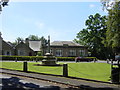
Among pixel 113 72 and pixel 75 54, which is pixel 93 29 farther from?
pixel 113 72

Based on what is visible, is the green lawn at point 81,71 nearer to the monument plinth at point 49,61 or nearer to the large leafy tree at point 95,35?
the monument plinth at point 49,61

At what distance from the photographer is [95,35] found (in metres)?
68.6

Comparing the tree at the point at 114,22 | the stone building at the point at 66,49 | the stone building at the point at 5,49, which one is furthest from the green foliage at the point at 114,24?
the stone building at the point at 5,49

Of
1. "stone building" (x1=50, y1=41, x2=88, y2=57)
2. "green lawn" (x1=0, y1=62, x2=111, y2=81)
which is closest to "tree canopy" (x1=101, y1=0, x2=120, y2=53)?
"green lawn" (x1=0, y1=62, x2=111, y2=81)

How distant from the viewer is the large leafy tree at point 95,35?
66625 millimetres

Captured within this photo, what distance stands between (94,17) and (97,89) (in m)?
63.7

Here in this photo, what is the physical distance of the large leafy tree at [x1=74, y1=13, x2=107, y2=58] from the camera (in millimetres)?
66625

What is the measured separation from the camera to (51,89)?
412 inches

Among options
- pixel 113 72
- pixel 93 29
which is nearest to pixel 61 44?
pixel 93 29

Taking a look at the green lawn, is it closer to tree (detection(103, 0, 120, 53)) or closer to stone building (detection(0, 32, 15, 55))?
tree (detection(103, 0, 120, 53))

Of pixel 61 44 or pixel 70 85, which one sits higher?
pixel 61 44

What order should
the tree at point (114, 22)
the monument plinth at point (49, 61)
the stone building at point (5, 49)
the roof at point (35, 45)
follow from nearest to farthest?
the tree at point (114, 22) → the monument plinth at point (49, 61) → the stone building at point (5, 49) → the roof at point (35, 45)

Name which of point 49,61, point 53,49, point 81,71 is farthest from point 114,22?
point 53,49

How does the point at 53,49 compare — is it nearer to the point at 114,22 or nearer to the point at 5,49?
the point at 5,49
